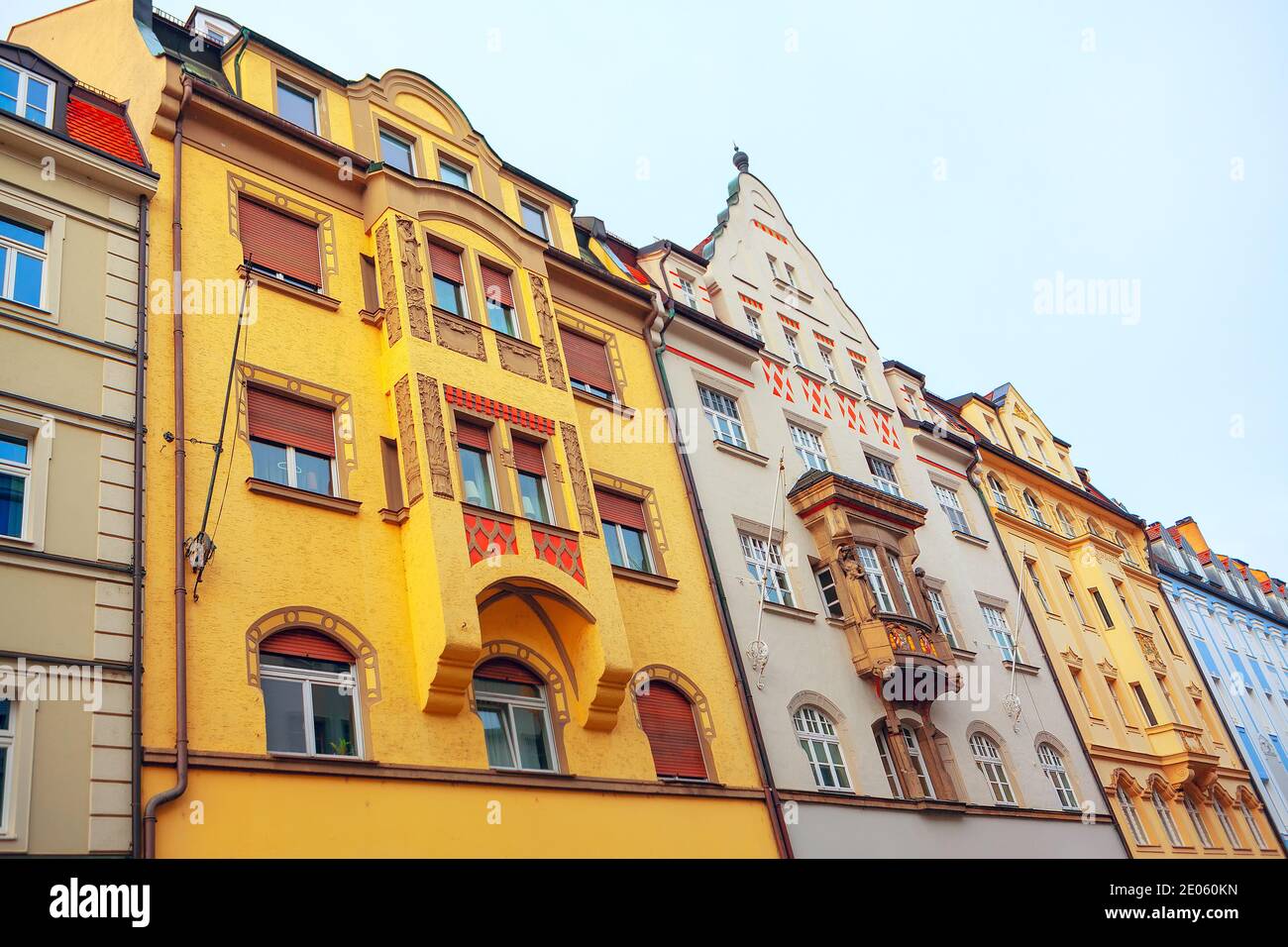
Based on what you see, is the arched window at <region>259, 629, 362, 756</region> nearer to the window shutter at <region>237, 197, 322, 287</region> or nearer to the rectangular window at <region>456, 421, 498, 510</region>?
the rectangular window at <region>456, 421, 498, 510</region>

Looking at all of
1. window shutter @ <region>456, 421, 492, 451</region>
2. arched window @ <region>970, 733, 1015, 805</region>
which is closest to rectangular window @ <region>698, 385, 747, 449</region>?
window shutter @ <region>456, 421, 492, 451</region>

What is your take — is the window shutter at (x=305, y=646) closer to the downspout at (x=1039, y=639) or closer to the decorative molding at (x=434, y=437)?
the decorative molding at (x=434, y=437)

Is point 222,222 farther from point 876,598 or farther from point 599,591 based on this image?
point 876,598

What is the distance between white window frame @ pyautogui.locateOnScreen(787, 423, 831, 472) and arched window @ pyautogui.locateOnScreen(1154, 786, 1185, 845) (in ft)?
40.5

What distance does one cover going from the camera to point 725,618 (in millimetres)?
18484

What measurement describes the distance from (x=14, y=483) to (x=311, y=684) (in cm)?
384

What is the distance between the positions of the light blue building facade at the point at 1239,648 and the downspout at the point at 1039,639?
26.8 feet

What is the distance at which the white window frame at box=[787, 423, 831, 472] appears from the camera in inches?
975

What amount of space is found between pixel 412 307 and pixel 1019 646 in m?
17.7

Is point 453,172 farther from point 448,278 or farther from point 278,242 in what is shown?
point 278,242

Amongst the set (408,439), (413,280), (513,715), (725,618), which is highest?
(413,280)

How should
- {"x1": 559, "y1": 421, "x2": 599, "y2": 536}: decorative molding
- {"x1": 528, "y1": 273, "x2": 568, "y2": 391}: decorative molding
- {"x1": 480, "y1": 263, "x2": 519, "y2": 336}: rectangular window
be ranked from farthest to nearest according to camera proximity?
{"x1": 480, "y1": 263, "x2": 519, "y2": 336}: rectangular window
{"x1": 528, "y1": 273, "x2": 568, "y2": 391}: decorative molding
{"x1": 559, "y1": 421, "x2": 599, "y2": 536}: decorative molding

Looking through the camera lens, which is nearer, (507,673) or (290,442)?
(290,442)

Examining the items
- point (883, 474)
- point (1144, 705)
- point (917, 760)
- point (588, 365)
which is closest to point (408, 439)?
point (588, 365)
